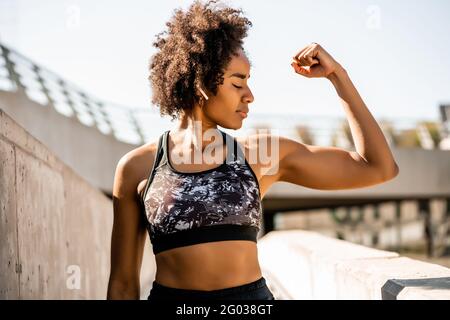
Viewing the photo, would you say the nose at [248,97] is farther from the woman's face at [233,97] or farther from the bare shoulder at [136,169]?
the bare shoulder at [136,169]

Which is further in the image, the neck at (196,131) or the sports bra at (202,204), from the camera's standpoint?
the neck at (196,131)

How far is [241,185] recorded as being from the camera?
240 cm

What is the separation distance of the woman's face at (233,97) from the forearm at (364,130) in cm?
42

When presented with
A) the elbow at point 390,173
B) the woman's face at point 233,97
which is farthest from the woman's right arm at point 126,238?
the elbow at point 390,173

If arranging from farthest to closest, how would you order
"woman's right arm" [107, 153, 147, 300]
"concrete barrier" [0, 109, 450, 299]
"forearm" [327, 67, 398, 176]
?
"concrete barrier" [0, 109, 450, 299] → "forearm" [327, 67, 398, 176] → "woman's right arm" [107, 153, 147, 300]

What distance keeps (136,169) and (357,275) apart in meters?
1.68

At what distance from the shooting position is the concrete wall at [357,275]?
9.23 ft

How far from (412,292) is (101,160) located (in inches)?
676

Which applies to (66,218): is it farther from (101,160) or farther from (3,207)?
(101,160)

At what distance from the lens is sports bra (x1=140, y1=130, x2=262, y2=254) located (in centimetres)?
231

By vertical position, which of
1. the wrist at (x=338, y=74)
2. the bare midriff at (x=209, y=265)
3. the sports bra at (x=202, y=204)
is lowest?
the bare midriff at (x=209, y=265)

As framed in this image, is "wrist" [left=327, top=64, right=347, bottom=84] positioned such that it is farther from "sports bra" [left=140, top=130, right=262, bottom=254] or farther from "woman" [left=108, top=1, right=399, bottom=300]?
"sports bra" [left=140, top=130, right=262, bottom=254]

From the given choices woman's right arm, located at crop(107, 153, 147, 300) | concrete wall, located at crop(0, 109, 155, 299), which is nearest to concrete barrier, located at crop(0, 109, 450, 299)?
concrete wall, located at crop(0, 109, 155, 299)

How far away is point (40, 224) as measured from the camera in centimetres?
349
